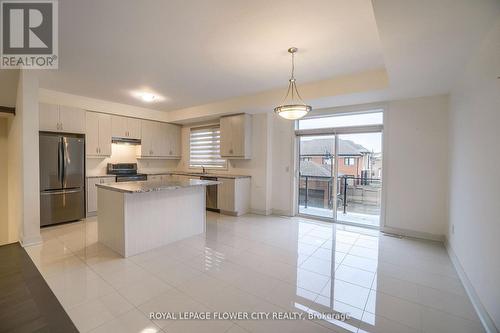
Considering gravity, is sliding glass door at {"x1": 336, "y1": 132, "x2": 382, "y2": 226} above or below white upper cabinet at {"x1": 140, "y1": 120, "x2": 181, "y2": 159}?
below

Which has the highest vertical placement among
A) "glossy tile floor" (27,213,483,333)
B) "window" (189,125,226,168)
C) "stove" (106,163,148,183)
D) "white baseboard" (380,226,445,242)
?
"window" (189,125,226,168)

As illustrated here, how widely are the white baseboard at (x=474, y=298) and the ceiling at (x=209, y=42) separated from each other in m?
2.73

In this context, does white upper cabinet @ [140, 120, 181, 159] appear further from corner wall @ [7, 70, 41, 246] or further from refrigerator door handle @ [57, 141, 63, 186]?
corner wall @ [7, 70, 41, 246]

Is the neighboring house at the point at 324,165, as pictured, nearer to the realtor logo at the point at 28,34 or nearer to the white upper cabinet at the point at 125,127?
the white upper cabinet at the point at 125,127

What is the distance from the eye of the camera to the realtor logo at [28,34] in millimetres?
2127

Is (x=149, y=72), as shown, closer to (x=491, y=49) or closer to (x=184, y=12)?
(x=184, y=12)

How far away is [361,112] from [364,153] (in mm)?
822

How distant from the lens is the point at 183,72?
11.8 ft

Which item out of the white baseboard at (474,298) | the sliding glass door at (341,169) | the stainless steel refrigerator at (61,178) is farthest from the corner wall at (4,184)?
the white baseboard at (474,298)

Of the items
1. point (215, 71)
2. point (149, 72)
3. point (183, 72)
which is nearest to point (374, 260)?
point (215, 71)

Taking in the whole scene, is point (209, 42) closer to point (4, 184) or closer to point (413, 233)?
point (413, 233)

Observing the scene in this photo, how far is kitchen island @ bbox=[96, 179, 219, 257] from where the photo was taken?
3.01 metres

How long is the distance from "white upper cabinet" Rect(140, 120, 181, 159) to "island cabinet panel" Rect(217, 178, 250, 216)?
2200 millimetres

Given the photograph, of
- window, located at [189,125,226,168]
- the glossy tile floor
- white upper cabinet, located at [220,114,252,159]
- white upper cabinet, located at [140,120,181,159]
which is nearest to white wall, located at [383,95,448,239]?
the glossy tile floor
